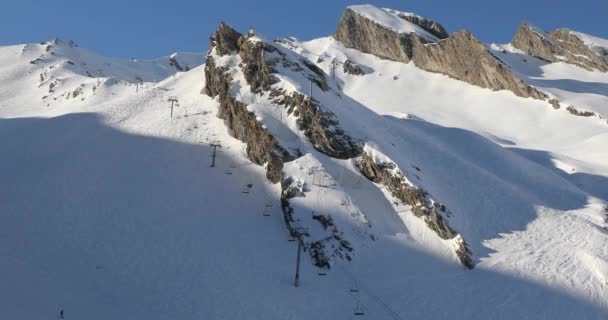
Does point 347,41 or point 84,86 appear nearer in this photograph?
point 84,86

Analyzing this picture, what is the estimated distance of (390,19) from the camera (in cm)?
12750

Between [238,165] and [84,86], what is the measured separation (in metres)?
49.1

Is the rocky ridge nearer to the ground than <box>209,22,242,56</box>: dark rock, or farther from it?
nearer to the ground

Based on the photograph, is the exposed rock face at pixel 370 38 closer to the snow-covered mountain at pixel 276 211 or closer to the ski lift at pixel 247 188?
the snow-covered mountain at pixel 276 211

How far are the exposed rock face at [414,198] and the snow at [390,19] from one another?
91.1m

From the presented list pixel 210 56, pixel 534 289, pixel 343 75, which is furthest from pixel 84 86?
pixel 534 289

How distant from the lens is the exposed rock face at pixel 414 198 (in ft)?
96.0

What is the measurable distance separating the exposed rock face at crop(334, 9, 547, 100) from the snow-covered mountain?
116 feet

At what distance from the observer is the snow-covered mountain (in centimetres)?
2469

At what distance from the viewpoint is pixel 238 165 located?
1447 inches

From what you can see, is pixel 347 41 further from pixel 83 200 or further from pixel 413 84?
pixel 83 200

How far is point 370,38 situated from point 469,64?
1307 inches

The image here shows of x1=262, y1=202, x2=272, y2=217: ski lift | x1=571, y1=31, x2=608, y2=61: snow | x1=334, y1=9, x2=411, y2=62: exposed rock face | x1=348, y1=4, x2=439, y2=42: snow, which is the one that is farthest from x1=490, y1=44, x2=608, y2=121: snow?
x1=262, y1=202, x2=272, y2=217: ski lift

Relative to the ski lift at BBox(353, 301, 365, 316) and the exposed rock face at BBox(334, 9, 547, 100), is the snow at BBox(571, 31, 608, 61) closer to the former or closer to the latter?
the exposed rock face at BBox(334, 9, 547, 100)
